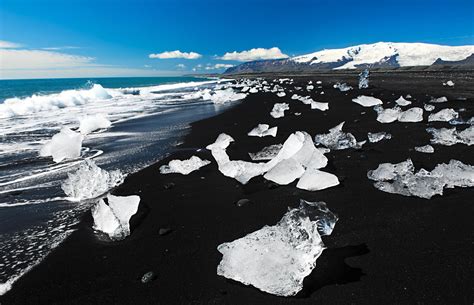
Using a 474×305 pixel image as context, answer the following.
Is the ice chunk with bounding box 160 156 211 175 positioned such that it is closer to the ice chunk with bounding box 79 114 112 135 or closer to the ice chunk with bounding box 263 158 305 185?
the ice chunk with bounding box 263 158 305 185

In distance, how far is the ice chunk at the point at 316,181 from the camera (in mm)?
3324

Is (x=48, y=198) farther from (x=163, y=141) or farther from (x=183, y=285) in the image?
(x=163, y=141)

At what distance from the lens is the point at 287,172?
350 cm

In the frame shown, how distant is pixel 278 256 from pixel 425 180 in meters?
1.95

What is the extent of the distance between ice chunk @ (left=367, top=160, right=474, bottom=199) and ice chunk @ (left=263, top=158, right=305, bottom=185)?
84 cm

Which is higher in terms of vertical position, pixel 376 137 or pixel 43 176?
pixel 376 137

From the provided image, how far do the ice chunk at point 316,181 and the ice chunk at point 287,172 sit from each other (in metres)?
0.15

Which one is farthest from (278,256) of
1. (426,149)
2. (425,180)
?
(426,149)

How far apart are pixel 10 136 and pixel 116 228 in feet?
26.2

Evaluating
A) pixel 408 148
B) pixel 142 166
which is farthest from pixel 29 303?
pixel 408 148

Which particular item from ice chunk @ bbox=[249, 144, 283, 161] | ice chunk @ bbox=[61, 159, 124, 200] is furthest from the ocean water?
ice chunk @ bbox=[249, 144, 283, 161]

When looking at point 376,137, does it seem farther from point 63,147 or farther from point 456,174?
point 63,147

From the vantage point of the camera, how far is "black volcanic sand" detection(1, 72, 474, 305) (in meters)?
1.82

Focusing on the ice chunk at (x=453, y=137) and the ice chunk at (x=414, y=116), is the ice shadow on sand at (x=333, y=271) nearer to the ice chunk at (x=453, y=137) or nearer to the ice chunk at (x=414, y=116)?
the ice chunk at (x=453, y=137)
